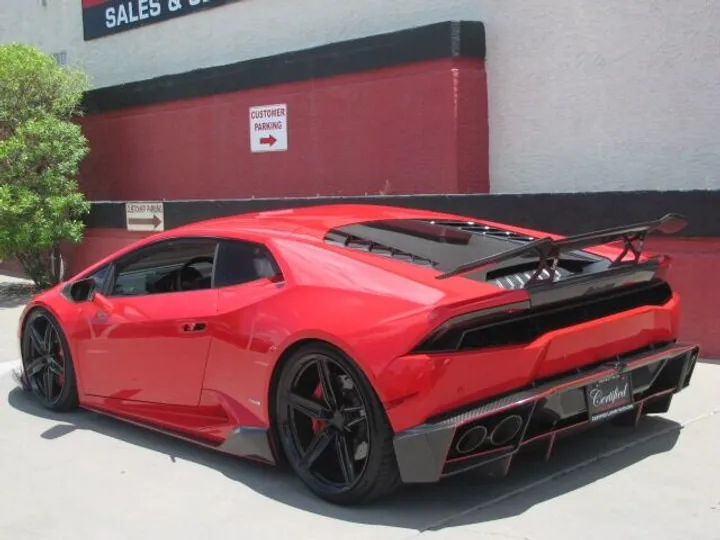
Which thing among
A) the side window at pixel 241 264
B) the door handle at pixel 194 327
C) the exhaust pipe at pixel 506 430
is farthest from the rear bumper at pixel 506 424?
the door handle at pixel 194 327

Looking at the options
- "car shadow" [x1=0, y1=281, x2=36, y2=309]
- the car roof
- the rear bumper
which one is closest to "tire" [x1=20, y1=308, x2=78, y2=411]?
the car roof

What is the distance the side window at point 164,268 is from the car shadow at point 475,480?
945 mm

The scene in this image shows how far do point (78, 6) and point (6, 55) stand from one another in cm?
385

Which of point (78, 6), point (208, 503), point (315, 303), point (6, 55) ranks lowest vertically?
point (208, 503)

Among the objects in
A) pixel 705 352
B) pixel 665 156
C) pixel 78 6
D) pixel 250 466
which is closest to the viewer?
pixel 250 466

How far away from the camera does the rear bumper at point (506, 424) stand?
380 cm

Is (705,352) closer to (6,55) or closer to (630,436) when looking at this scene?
(630,436)

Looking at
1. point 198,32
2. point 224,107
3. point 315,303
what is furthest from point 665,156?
point 198,32

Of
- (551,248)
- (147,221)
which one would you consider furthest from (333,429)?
(147,221)

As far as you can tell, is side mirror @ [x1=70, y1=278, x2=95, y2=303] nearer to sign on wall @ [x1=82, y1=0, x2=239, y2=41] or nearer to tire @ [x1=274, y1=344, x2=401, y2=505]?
tire @ [x1=274, y1=344, x2=401, y2=505]

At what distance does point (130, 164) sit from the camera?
46.4ft

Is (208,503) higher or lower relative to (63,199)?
lower

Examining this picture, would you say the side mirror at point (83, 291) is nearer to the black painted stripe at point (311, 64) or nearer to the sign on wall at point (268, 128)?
the black painted stripe at point (311, 64)

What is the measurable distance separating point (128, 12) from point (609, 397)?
1264cm
